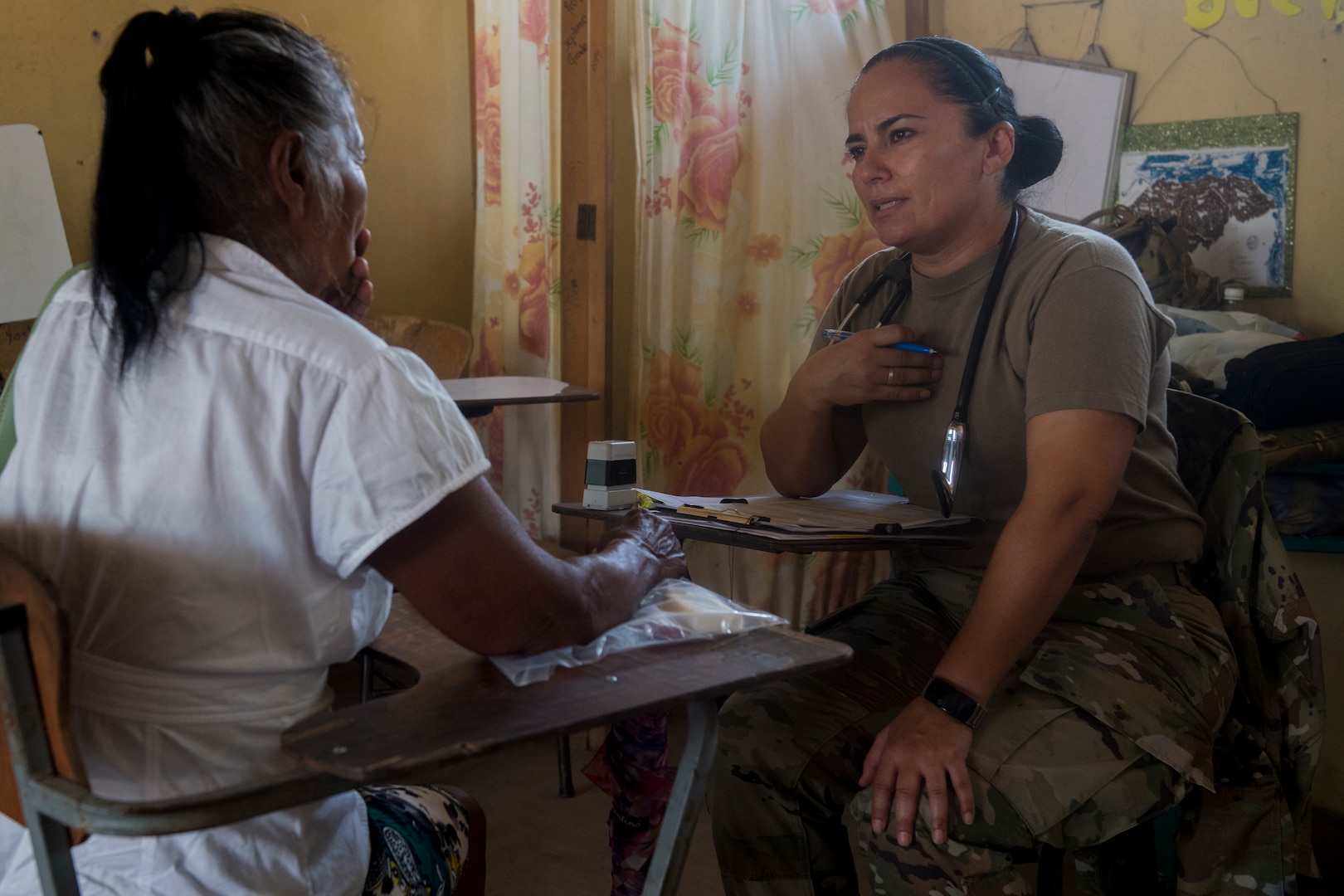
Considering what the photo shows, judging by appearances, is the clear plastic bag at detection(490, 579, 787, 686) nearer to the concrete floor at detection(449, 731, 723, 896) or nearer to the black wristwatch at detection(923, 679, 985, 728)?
the black wristwatch at detection(923, 679, 985, 728)

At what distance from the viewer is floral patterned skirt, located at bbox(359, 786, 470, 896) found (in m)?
1.04

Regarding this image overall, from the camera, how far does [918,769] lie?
124cm

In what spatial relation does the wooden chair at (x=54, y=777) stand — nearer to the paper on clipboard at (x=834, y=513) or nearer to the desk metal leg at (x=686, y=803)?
the desk metal leg at (x=686, y=803)

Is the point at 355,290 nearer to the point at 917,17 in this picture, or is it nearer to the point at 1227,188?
the point at 917,17

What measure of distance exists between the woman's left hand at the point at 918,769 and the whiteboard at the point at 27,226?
7.40ft

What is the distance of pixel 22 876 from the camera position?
0.89m

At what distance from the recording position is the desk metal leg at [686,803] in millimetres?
977

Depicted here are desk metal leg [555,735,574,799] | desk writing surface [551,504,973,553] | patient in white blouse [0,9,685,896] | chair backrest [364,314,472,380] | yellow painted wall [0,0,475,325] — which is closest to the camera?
patient in white blouse [0,9,685,896]

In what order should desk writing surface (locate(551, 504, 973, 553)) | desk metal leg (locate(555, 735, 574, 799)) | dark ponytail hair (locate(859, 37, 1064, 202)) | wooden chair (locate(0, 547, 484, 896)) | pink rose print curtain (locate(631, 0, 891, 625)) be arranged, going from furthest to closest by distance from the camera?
pink rose print curtain (locate(631, 0, 891, 625)) → desk metal leg (locate(555, 735, 574, 799)) → dark ponytail hair (locate(859, 37, 1064, 202)) → desk writing surface (locate(551, 504, 973, 553)) → wooden chair (locate(0, 547, 484, 896))

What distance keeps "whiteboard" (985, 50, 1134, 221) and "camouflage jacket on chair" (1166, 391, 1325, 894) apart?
1289 millimetres

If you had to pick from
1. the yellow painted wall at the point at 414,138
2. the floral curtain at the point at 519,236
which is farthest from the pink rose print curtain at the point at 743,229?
the yellow painted wall at the point at 414,138

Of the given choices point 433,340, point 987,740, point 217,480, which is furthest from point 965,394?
point 433,340

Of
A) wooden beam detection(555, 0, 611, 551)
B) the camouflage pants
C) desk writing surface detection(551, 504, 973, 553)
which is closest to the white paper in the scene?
wooden beam detection(555, 0, 611, 551)

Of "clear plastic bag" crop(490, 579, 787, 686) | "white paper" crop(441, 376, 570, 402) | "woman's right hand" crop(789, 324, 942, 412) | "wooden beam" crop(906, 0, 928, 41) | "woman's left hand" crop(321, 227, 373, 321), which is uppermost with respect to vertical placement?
"wooden beam" crop(906, 0, 928, 41)
